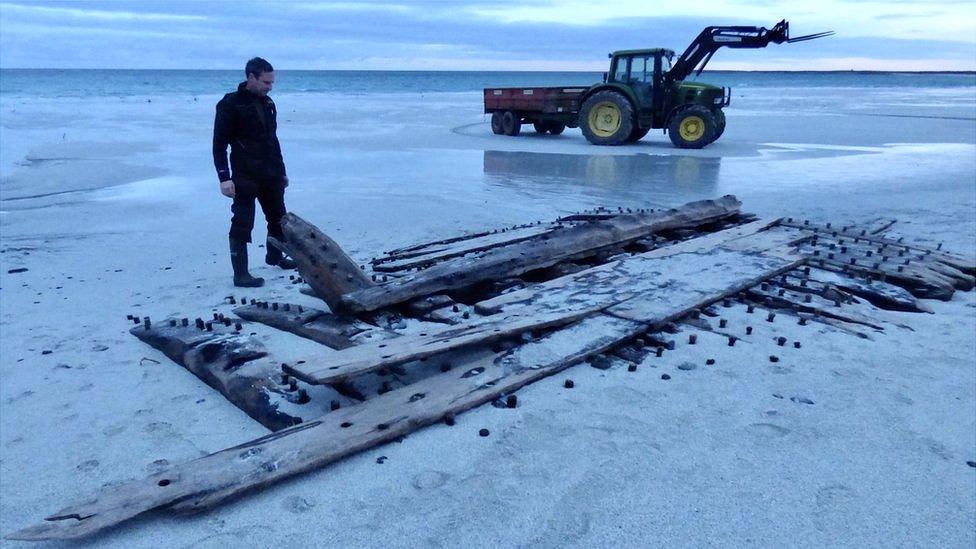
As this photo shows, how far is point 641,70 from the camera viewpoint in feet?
55.7

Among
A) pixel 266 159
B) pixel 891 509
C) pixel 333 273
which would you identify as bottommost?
pixel 891 509

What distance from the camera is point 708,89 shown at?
1634 cm

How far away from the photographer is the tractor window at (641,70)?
16750mm

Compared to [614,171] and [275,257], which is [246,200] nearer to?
[275,257]

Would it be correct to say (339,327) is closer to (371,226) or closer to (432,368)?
(432,368)

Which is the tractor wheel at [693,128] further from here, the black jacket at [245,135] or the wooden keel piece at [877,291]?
the black jacket at [245,135]

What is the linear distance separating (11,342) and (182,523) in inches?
107

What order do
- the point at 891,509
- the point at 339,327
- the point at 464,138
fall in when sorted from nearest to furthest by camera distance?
the point at 891,509 < the point at 339,327 < the point at 464,138

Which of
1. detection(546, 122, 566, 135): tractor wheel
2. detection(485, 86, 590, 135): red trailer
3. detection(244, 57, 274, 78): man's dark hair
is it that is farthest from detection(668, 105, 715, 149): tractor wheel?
detection(244, 57, 274, 78): man's dark hair

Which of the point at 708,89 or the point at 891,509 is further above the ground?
the point at 708,89

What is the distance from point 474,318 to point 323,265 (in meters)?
1.18

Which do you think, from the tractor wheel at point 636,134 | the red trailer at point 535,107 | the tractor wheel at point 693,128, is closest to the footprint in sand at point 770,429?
the tractor wheel at point 693,128

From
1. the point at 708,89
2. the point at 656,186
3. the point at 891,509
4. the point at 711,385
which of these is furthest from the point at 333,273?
the point at 708,89

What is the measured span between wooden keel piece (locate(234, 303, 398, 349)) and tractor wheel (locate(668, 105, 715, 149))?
13519 millimetres
